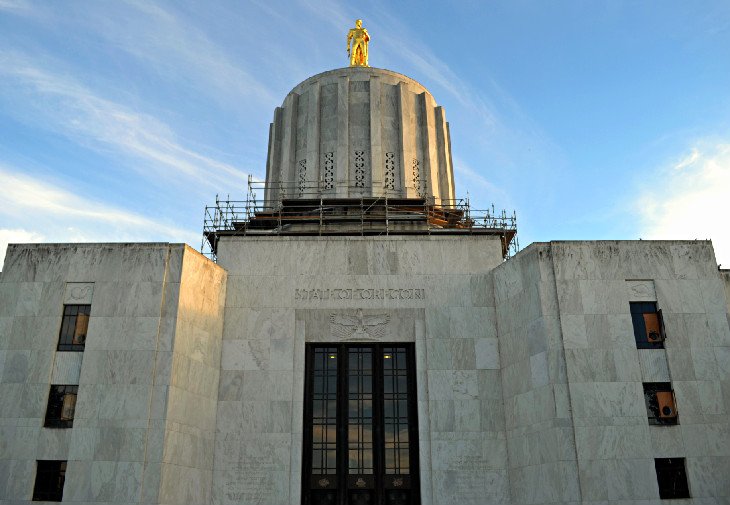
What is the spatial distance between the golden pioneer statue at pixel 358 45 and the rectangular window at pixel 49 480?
85.5 feet

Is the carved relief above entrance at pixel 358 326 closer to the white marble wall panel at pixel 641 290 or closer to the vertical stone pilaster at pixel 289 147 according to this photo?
the vertical stone pilaster at pixel 289 147

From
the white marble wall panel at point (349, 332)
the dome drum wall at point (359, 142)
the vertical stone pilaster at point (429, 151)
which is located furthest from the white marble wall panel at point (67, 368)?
the vertical stone pilaster at point (429, 151)

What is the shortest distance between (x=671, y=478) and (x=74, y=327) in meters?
22.7

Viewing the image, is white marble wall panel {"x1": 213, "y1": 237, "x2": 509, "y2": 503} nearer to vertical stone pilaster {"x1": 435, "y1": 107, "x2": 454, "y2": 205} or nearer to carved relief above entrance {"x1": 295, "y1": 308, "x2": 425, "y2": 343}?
carved relief above entrance {"x1": 295, "y1": 308, "x2": 425, "y2": 343}

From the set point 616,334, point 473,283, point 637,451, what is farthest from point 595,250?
point 637,451

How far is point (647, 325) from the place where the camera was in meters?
24.7

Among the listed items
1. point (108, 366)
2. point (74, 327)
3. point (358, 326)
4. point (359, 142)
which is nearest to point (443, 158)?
point (359, 142)

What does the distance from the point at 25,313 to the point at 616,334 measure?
2280cm

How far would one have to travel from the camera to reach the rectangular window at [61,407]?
23.5 meters

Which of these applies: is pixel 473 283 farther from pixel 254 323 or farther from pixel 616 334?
pixel 254 323

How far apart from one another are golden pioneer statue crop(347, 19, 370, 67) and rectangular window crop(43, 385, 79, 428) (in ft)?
78.0

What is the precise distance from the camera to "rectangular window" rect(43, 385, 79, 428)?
926 inches

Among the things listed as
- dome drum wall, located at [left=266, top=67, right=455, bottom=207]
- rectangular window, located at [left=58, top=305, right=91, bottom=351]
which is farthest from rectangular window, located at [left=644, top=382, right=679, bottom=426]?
rectangular window, located at [left=58, top=305, right=91, bottom=351]

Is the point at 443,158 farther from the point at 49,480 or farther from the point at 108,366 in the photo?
the point at 49,480
